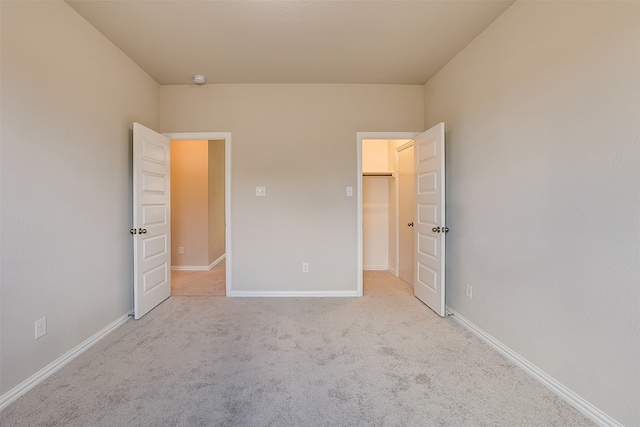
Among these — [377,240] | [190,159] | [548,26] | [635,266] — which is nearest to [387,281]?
[377,240]

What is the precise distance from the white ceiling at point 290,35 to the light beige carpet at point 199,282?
262 cm

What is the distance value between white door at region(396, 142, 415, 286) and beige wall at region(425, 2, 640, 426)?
45.3 inches

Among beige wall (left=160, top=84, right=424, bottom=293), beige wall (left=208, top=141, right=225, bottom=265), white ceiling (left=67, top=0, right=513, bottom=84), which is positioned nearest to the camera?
white ceiling (left=67, top=0, right=513, bottom=84)

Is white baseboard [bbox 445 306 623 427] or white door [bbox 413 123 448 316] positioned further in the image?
white door [bbox 413 123 448 316]

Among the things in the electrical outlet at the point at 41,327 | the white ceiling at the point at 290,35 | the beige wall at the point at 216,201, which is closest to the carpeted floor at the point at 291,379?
the electrical outlet at the point at 41,327

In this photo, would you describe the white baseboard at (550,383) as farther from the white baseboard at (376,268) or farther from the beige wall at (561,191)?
the white baseboard at (376,268)

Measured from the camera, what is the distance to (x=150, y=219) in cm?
277

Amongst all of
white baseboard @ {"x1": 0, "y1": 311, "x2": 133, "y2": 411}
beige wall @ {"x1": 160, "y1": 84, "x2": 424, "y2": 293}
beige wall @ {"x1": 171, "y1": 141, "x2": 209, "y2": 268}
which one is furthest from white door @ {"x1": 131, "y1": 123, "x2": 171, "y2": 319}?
beige wall @ {"x1": 171, "y1": 141, "x2": 209, "y2": 268}

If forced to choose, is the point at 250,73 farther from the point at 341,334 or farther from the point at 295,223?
the point at 341,334

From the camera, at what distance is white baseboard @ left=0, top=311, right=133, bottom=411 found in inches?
59.9

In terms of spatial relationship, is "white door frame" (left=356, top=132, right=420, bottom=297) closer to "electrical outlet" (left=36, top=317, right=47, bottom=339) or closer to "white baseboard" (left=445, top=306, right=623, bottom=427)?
"white baseboard" (left=445, top=306, right=623, bottom=427)

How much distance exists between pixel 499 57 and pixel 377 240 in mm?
3048

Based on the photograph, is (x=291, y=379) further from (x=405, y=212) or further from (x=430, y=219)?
(x=405, y=212)

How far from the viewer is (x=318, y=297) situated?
3.23m
